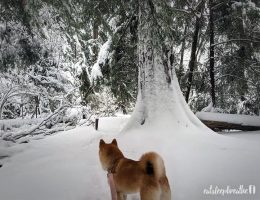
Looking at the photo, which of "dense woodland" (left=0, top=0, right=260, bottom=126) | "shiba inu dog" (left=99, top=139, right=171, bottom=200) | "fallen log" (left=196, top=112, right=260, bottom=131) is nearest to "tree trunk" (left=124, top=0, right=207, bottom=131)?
"dense woodland" (left=0, top=0, right=260, bottom=126)

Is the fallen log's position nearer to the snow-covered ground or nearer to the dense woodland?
the snow-covered ground

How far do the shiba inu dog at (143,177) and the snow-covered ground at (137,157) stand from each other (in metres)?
0.72

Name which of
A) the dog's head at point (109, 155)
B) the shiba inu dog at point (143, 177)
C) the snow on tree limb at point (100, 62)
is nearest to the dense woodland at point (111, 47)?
the snow on tree limb at point (100, 62)

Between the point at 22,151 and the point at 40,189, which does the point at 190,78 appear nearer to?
the point at 22,151

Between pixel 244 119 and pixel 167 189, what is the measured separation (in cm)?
631

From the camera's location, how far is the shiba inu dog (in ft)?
11.7

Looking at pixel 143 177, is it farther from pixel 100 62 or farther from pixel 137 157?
pixel 100 62

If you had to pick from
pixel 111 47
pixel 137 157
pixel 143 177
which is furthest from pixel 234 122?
pixel 143 177

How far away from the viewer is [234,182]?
4.76 metres

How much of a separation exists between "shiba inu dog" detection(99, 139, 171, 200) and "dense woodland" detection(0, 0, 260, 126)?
3.12m

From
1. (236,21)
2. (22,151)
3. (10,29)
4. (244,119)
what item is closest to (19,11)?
(10,29)

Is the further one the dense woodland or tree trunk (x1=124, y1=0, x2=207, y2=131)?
tree trunk (x1=124, y1=0, x2=207, y2=131)

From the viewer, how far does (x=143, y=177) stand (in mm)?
3666

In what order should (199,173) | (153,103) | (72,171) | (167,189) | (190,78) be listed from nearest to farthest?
(167,189), (199,173), (72,171), (153,103), (190,78)
